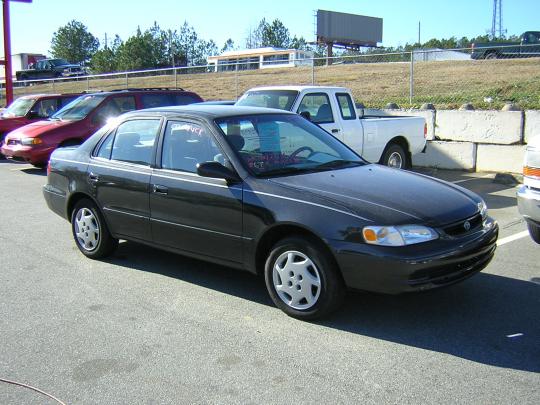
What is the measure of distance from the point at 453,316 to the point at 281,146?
6.67 feet

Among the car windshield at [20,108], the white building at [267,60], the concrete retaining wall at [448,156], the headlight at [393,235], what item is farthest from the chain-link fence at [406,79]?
the headlight at [393,235]

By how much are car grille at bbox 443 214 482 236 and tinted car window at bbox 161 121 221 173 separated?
1969 mm

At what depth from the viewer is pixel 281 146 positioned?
527 centimetres

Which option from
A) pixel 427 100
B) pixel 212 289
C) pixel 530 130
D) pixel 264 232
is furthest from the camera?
pixel 427 100

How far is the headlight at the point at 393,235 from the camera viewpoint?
13.3 feet

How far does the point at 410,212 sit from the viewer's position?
420cm

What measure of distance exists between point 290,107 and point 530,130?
4863mm

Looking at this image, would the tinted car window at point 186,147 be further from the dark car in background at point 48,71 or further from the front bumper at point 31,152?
the dark car in background at point 48,71

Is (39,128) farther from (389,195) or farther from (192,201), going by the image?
(389,195)

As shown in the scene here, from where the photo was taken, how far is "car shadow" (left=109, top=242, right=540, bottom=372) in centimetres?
393

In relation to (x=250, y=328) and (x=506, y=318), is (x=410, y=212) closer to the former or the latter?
(x=506, y=318)

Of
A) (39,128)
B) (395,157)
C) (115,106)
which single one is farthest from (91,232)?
(39,128)

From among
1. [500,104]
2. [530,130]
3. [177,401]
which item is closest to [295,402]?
[177,401]

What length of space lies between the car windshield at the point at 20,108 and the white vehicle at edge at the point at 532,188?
44.9 feet
